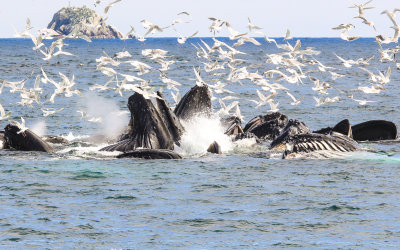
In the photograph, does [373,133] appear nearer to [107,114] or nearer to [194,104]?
[194,104]

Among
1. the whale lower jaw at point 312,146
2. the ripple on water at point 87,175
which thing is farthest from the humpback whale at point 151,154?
the whale lower jaw at point 312,146

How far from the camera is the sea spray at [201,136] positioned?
20.3 metres

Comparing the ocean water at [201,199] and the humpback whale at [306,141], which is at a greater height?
the humpback whale at [306,141]

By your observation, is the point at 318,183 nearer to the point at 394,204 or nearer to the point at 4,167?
the point at 394,204

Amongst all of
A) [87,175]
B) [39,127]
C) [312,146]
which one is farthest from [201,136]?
[39,127]

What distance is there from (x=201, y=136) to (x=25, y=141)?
15.2 feet

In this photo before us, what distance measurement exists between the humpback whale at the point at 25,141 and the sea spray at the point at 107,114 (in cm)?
212

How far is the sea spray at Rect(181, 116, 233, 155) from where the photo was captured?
20312 millimetres

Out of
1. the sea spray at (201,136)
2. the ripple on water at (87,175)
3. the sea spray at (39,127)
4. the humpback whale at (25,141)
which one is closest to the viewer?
the ripple on water at (87,175)

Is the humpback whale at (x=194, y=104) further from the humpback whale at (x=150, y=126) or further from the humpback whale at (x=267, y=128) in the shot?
the humpback whale at (x=267, y=128)

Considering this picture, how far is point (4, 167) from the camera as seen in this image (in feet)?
59.0

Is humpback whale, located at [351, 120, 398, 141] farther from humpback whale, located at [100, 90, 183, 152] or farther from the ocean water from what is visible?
humpback whale, located at [100, 90, 183, 152]

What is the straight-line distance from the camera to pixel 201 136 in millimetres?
20656

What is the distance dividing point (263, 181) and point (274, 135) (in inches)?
256
